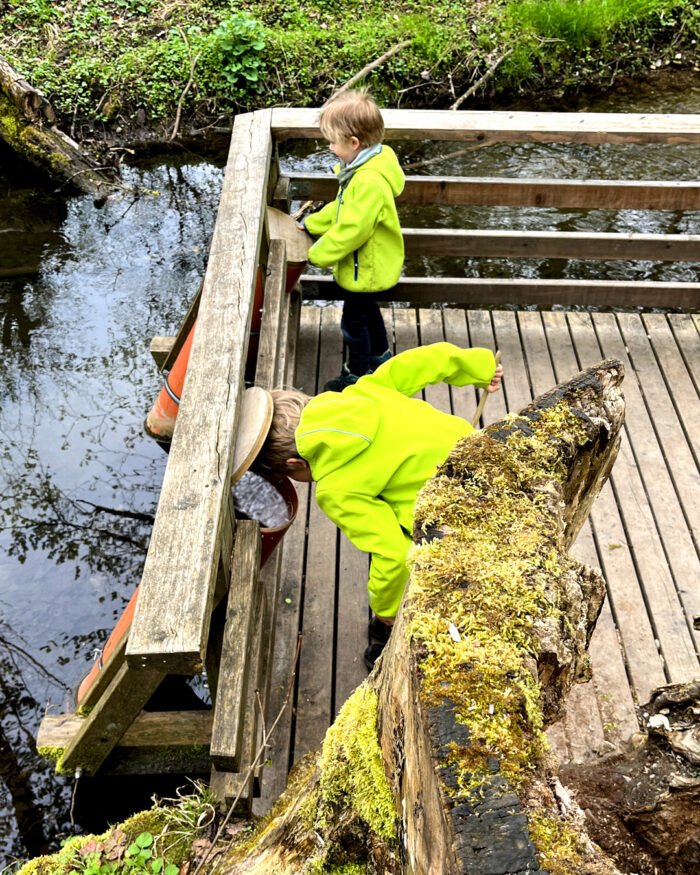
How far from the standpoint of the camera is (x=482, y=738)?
119 centimetres

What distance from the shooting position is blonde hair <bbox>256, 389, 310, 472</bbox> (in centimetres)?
257

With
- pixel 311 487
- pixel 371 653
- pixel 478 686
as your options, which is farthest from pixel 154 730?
pixel 478 686

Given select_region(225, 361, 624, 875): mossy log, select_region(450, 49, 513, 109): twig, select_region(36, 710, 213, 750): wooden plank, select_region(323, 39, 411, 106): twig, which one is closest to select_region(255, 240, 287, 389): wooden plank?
select_region(36, 710, 213, 750): wooden plank

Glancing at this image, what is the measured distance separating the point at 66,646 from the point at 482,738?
11.0ft

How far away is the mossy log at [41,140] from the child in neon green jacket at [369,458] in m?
5.52

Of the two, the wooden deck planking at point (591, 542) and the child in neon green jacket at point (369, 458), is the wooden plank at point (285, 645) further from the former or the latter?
the child in neon green jacket at point (369, 458)

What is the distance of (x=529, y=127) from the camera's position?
386 cm

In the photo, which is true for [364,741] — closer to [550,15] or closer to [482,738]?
[482,738]

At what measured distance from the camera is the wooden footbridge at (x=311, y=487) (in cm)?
219

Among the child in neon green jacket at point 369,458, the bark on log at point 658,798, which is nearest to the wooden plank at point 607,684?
the child in neon green jacket at point 369,458

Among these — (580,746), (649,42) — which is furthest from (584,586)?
(649,42)

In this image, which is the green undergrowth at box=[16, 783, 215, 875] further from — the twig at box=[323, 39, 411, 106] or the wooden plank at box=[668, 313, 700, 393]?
the twig at box=[323, 39, 411, 106]

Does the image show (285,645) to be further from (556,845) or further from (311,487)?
(556,845)

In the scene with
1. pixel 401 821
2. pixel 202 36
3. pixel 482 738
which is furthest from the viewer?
pixel 202 36
